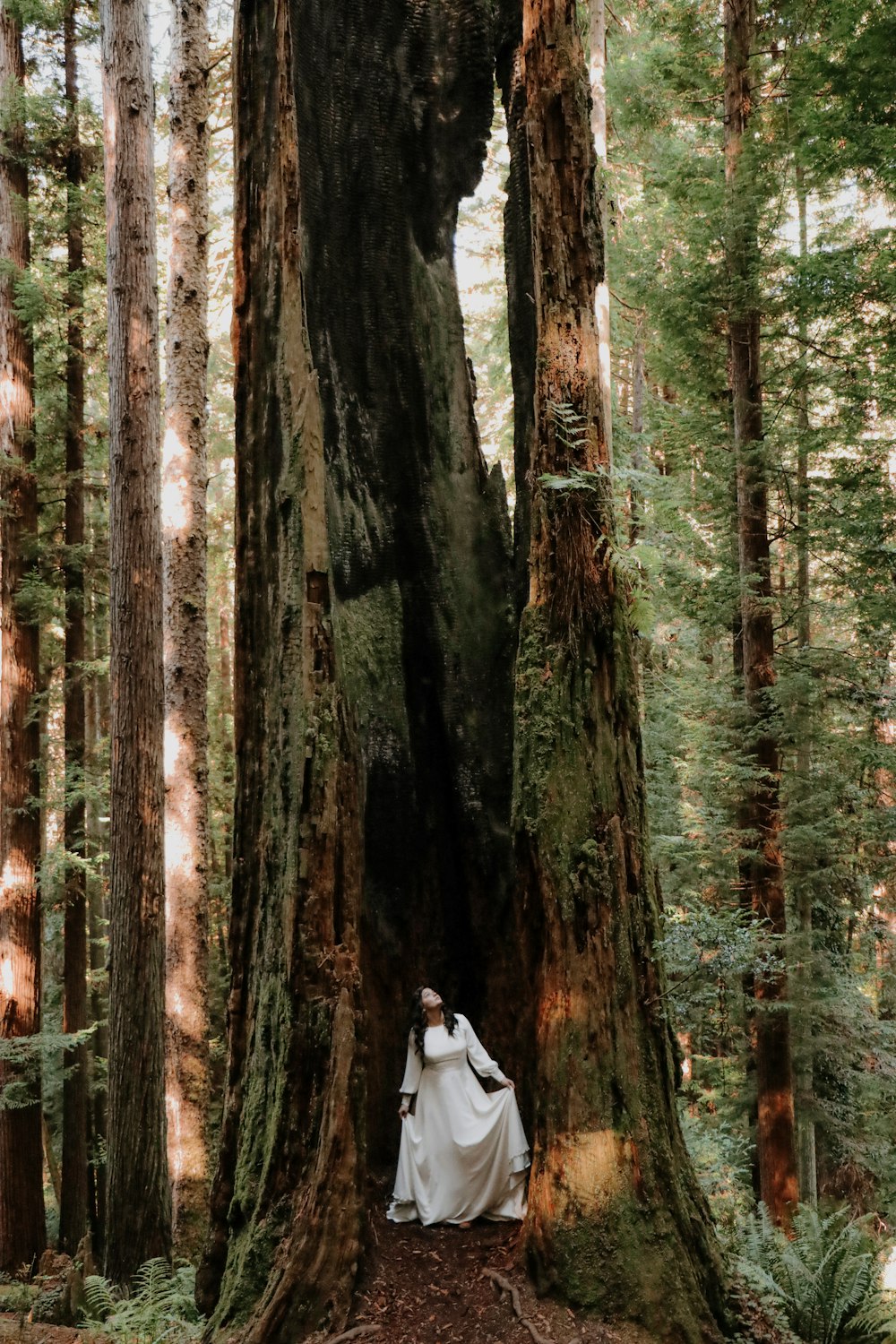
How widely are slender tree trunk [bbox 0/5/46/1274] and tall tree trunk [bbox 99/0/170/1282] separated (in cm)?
351

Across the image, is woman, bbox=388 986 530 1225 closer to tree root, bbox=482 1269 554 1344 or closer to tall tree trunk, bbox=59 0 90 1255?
tree root, bbox=482 1269 554 1344

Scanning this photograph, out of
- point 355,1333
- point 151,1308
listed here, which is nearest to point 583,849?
point 355,1333

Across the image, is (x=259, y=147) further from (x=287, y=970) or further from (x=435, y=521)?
(x=287, y=970)

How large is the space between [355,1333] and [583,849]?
246 centimetres

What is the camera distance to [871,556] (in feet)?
36.4

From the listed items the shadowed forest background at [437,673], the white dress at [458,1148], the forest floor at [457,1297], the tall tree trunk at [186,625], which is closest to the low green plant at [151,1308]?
the shadowed forest background at [437,673]

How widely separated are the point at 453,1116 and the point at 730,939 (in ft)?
11.4

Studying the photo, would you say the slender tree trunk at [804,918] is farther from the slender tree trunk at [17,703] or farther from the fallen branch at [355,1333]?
the slender tree trunk at [17,703]

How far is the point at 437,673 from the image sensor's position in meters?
7.13

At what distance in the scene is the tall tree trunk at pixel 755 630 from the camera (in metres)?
11.5

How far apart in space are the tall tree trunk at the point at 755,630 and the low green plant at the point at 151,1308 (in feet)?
22.3

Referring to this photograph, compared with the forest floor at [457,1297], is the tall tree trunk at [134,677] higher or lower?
higher

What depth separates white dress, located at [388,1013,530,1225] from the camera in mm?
5988

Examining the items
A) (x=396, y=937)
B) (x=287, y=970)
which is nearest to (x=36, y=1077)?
(x=396, y=937)
